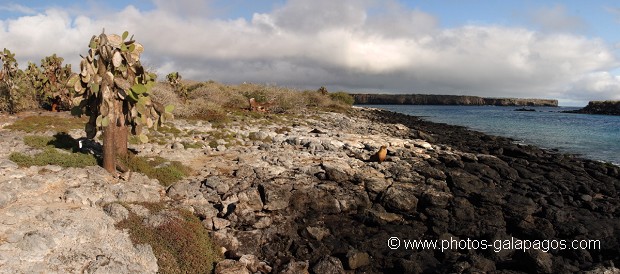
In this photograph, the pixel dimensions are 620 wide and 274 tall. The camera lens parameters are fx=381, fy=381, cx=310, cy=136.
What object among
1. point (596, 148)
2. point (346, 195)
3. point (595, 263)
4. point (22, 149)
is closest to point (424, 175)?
point (346, 195)

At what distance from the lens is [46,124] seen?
1884 cm

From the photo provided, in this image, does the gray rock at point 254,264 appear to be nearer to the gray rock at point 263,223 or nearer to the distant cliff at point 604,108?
the gray rock at point 263,223

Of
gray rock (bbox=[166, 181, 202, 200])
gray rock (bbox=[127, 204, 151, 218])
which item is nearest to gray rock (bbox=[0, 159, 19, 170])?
gray rock (bbox=[127, 204, 151, 218])

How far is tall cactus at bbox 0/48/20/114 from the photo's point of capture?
23.4 meters

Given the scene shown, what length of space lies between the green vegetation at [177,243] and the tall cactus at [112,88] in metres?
3.90

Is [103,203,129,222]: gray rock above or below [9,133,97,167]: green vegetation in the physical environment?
below

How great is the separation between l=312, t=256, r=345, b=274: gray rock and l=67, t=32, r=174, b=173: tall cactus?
740cm

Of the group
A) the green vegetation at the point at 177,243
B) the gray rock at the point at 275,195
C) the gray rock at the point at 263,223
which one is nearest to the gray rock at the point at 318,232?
the gray rock at the point at 263,223

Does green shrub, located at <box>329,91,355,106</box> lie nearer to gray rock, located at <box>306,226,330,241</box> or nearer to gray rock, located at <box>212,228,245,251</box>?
gray rock, located at <box>306,226,330,241</box>

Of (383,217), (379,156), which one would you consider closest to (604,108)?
(379,156)

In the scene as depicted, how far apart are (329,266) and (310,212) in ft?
10.0

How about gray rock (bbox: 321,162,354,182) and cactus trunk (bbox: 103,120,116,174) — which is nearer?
cactus trunk (bbox: 103,120,116,174)

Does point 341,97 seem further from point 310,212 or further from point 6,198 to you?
point 6,198

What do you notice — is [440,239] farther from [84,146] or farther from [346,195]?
[84,146]
